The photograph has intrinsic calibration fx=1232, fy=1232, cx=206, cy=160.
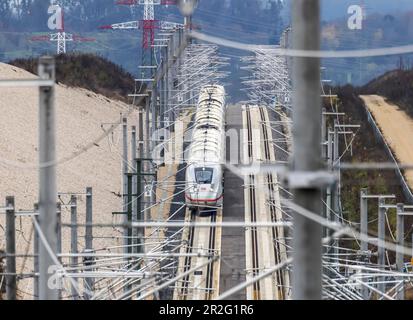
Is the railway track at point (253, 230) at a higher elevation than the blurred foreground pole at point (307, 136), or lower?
lower

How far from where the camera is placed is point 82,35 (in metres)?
93.1

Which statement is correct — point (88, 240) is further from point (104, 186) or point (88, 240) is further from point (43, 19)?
point (43, 19)

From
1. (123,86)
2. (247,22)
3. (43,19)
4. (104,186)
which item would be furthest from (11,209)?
(43,19)

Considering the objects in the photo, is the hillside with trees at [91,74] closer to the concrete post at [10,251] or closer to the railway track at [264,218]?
the railway track at [264,218]

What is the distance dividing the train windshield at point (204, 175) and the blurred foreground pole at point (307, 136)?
82.8 feet

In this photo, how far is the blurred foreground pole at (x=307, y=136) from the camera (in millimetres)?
8656

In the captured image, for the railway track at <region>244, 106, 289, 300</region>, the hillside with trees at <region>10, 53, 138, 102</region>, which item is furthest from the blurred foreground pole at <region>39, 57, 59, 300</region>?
the hillside with trees at <region>10, 53, 138, 102</region>

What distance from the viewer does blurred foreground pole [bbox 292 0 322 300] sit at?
28.4 ft

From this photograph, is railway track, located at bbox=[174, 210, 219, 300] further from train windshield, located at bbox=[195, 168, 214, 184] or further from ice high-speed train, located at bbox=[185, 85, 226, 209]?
train windshield, located at bbox=[195, 168, 214, 184]

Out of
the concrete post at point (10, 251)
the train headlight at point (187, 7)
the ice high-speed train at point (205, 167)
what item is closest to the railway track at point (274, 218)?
the ice high-speed train at point (205, 167)

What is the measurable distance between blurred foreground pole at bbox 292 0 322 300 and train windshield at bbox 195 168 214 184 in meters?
25.2

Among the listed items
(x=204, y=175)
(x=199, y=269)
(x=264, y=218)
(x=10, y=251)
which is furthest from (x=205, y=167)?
(x=10, y=251)

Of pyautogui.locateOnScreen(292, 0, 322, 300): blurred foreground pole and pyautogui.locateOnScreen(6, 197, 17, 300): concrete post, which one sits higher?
pyautogui.locateOnScreen(292, 0, 322, 300): blurred foreground pole
